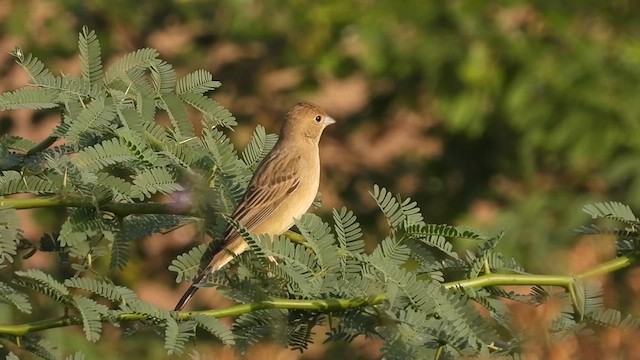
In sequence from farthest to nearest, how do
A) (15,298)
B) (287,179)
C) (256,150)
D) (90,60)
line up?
1. (287,179)
2. (256,150)
3. (90,60)
4. (15,298)

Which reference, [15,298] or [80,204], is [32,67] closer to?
[80,204]

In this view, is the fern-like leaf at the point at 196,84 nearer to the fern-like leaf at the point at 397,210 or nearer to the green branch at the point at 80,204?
the green branch at the point at 80,204

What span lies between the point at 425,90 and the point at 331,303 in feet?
17.0

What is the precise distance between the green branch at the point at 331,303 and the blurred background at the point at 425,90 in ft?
9.74

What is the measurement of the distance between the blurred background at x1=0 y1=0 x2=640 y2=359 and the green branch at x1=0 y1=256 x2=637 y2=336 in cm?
297

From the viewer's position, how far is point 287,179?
658 cm

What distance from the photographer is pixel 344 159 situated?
31.0 feet

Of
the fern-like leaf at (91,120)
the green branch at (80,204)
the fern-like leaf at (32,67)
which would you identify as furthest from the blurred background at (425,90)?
the green branch at (80,204)

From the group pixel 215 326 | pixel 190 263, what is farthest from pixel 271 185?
pixel 215 326

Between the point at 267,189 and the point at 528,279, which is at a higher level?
the point at 267,189

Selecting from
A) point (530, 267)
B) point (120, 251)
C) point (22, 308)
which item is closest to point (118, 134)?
point (120, 251)

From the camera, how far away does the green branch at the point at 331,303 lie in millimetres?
3451

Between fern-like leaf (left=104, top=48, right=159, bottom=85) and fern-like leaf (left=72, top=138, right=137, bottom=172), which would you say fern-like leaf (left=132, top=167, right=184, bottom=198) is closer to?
fern-like leaf (left=72, top=138, right=137, bottom=172)

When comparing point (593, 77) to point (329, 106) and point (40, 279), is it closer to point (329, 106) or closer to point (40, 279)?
point (329, 106)
